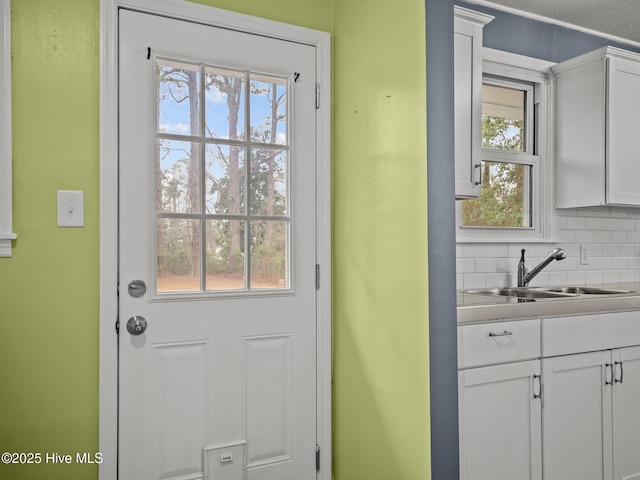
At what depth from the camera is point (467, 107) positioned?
2287 mm

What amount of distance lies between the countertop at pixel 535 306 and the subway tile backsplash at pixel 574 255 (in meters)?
0.56

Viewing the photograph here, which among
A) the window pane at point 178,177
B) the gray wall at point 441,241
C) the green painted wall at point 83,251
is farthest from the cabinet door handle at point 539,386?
the window pane at point 178,177

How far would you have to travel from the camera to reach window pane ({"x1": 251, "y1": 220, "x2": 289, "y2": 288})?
200 cm

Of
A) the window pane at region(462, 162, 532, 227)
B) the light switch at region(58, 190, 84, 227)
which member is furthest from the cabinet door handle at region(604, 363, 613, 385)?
the light switch at region(58, 190, 84, 227)

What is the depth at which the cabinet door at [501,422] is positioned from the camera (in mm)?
1829

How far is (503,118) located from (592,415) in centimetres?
161

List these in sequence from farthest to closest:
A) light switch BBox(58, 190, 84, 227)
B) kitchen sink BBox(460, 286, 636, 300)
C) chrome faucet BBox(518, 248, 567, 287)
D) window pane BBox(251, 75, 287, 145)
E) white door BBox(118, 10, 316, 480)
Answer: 1. chrome faucet BBox(518, 248, 567, 287)
2. kitchen sink BBox(460, 286, 636, 300)
3. window pane BBox(251, 75, 287, 145)
4. white door BBox(118, 10, 316, 480)
5. light switch BBox(58, 190, 84, 227)

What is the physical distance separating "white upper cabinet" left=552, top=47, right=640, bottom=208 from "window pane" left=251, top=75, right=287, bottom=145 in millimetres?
1733

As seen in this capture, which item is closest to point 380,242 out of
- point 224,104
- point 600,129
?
point 224,104

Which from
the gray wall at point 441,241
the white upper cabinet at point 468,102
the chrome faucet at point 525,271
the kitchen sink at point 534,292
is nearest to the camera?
the gray wall at point 441,241

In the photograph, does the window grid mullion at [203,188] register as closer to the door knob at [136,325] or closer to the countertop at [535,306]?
the door knob at [136,325]

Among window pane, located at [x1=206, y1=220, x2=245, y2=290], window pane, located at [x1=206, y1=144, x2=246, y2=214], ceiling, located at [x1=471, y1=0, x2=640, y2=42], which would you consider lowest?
window pane, located at [x1=206, y1=220, x2=245, y2=290]

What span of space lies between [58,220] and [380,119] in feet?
3.90

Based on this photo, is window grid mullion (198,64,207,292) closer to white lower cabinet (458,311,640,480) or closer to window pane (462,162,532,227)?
white lower cabinet (458,311,640,480)
